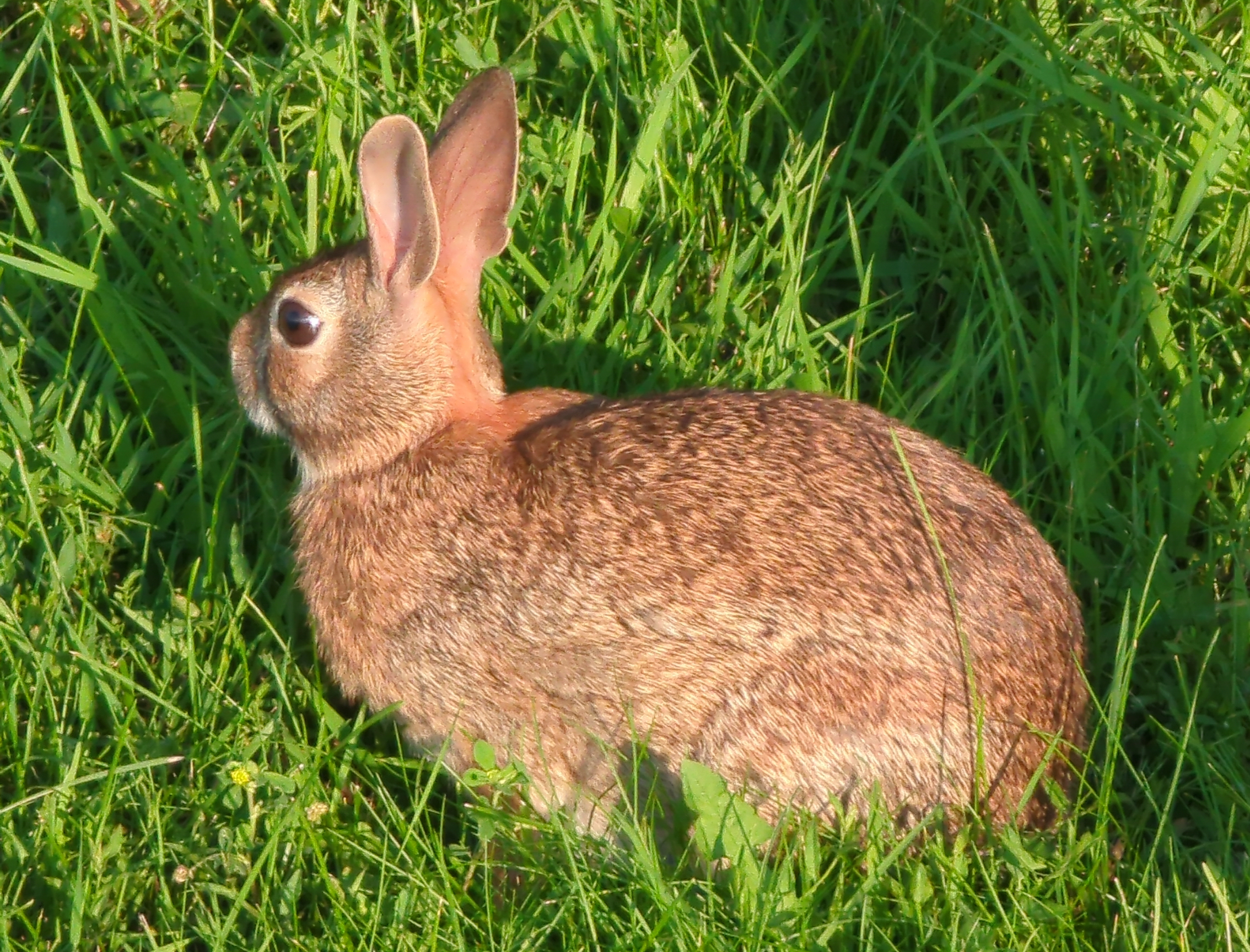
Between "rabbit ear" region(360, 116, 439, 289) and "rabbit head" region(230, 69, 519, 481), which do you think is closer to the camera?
"rabbit ear" region(360, 116, 439, 289)

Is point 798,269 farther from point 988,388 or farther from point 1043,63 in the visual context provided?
point 1043,63

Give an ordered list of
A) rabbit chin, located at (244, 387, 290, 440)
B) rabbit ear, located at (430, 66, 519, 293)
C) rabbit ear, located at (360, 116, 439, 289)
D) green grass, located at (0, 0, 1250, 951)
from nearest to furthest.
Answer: green grass, located at (0, 0, 1250, 951), rabbit ear, located at (360, 116, 439, 289), rabbit ear, located at (430, 66, 519, 293), rabbit chin, located at (244, 387, 290, 440)

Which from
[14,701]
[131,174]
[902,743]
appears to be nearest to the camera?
[902,743]

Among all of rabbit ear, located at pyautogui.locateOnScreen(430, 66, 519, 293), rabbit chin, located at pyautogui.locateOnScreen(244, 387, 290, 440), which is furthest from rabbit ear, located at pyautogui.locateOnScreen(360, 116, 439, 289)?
rabbit chin, located at pyautogui.locateOnScreen(244, 387, 290, 440)

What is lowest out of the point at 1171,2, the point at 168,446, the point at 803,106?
the point at 168,446

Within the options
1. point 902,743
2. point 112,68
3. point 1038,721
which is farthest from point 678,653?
point 112,68

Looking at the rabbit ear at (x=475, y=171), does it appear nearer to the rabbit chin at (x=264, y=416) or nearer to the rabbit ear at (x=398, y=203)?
the rabbit ear at (x=398, y=203)

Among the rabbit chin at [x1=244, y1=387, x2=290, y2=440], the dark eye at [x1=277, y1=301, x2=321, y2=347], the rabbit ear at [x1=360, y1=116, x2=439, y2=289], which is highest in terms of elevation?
the rabbit ear at [x1=360, y1=116, x2=439, y2=289]

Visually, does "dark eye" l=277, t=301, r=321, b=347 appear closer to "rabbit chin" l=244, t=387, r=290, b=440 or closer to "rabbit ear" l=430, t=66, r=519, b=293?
"rabbit chin" l=244, t=387, r=290, b=440

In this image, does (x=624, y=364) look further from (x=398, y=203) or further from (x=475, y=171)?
(x=398, y=203)
